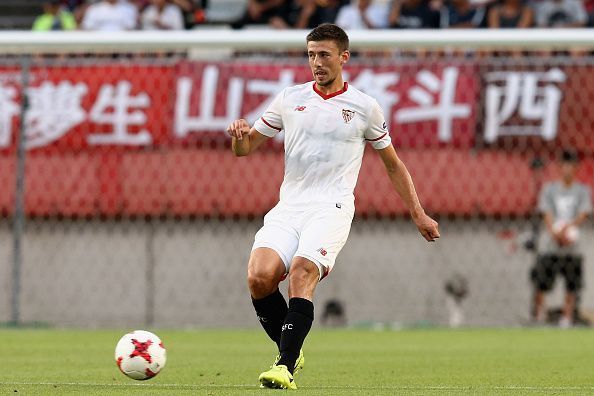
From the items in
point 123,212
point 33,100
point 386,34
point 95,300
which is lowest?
point 95,300

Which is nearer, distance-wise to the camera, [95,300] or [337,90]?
[337,90]

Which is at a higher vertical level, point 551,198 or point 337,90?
point 337,90

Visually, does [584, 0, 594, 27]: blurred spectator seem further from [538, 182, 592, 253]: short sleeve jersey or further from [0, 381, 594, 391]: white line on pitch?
[0, 381, 594, 391]: white line on pitch

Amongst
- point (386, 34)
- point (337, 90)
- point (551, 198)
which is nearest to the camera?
point (337, 90)

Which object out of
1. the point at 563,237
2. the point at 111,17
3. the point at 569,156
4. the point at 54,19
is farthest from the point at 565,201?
the point at 54,19

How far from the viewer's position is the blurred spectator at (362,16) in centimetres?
1686

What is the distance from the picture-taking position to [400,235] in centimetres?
1575

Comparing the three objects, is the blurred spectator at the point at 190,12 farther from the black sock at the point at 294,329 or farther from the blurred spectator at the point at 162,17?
the black sock at the point at 294,329

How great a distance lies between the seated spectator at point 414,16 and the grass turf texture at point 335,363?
14.8 ft

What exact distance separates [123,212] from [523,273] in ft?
15.2

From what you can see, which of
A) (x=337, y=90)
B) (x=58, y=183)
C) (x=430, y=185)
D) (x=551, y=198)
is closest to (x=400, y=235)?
(x=430, y=185)

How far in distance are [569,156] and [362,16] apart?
333cm

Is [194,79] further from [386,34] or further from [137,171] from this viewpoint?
[386,34]

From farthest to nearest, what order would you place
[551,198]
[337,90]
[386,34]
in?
1. [551,198]
2. [386,34]
3. [337,90]
